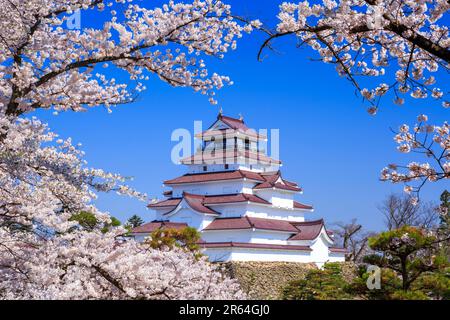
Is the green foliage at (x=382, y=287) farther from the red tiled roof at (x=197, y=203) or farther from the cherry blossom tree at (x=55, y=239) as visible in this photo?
the red tiled roof at (x=197, y=203)

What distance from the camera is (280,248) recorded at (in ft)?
89.7

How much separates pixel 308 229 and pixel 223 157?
6.63 metres

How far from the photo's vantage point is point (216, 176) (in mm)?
30578

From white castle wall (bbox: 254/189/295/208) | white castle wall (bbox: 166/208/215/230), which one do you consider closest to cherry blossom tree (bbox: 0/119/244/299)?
white castle wall (bbox: 166/208/215/230)

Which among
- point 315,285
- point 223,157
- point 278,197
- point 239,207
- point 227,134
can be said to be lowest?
point 315,285

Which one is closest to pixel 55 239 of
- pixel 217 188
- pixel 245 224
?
pixel 245 224

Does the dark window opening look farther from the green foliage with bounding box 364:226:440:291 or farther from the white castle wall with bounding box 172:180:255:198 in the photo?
the green foliage with bounding box 364:226:440:291

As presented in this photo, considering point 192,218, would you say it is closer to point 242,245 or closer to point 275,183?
point 242,245

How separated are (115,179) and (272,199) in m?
25.7

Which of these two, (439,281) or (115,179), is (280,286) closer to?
(439,281)

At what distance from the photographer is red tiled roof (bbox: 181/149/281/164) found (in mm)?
31203

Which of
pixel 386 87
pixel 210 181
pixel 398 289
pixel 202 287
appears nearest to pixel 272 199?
pixel 210 181

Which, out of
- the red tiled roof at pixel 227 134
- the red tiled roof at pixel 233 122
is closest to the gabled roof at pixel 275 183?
the red tiled roof at pixel 227 134

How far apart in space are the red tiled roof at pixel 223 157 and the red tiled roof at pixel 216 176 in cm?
84
